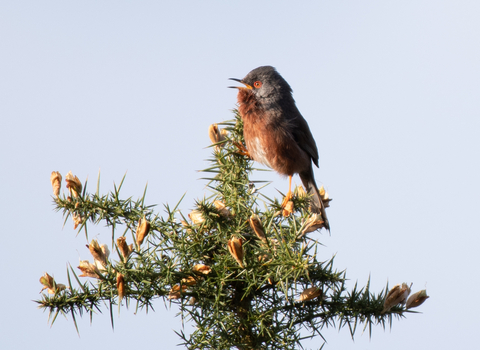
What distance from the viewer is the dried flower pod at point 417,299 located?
268 centimetres

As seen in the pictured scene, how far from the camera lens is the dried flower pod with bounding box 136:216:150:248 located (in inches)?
101

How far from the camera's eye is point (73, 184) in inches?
112

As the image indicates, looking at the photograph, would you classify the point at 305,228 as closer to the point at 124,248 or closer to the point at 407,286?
the point at 407,286

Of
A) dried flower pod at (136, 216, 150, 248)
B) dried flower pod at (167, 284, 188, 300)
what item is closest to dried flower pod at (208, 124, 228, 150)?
dried flower pod at (136, 216, 150, 248)

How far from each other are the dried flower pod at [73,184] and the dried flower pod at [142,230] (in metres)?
0.51

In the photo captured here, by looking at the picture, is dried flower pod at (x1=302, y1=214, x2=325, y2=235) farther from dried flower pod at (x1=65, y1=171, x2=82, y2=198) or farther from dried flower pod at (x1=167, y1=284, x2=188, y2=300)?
dried flower pod at (x1=65, y1=171, x2=82, y2=198)

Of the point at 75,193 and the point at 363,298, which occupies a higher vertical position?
the point at 75,193

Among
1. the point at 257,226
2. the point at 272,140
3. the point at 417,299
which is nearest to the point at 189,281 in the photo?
the point at 257,226

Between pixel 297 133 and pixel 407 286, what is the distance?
11.4ft

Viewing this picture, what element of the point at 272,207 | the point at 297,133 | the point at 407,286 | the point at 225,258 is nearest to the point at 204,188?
the point at 272,207

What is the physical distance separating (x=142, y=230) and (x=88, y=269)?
1.14 ft

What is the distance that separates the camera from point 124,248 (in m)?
2.53

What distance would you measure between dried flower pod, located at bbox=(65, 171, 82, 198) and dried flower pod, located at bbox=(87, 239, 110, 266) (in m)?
0.40

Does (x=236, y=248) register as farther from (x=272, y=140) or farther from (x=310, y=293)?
(x=272, y=140)
